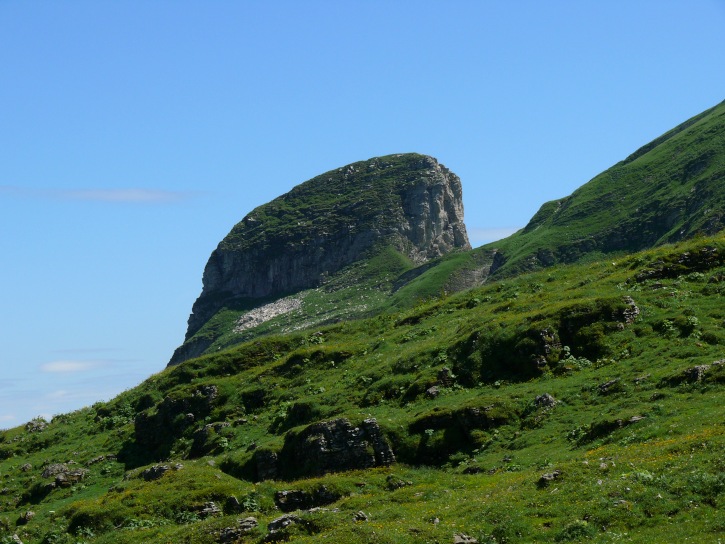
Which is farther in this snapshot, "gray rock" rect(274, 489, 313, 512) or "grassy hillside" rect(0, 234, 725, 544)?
"gray rock" rect(274, 489, 313, 512)

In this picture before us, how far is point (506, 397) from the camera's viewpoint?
57438 millimetres

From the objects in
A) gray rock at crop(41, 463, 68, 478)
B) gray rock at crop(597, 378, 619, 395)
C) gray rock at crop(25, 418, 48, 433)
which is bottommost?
gray rock at crop(597, 378, 619, 395)

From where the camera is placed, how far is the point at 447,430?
184ft

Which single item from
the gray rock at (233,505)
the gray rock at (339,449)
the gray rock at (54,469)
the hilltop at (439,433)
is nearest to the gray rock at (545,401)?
the hilltop at (439,433)

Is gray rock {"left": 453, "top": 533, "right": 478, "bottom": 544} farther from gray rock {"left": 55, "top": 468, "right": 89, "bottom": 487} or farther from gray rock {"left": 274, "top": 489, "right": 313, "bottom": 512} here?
gray rock {"left": 55, "top": 468, "right": 89, "bottom": 487}

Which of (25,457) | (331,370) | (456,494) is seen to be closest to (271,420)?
(331,370)

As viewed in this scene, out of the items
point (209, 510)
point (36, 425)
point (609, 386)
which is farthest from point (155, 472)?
point (36, 425)

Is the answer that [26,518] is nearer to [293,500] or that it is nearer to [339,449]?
[339,449]

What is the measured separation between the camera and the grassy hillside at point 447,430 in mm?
33406

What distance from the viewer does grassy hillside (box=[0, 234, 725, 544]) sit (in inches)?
1315

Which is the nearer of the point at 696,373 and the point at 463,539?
the point at 463,539

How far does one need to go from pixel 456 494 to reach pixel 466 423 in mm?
15244

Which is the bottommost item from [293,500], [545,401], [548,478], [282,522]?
[548,478]

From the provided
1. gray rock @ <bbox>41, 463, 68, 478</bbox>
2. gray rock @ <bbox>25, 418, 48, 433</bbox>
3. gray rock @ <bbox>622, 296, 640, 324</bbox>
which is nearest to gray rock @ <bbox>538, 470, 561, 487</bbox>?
gray rock @ <bbox>622, 296, 640, 324</bbox>
